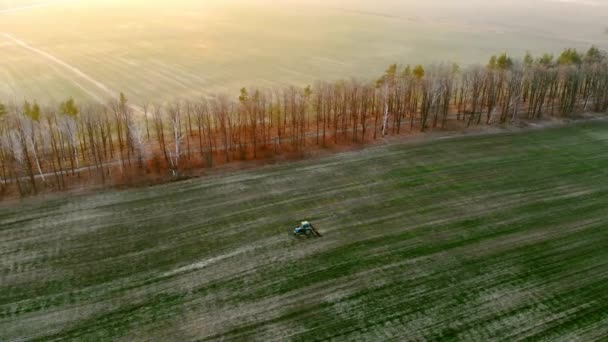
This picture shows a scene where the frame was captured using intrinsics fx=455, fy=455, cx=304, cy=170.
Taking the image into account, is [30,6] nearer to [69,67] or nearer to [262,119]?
[69,67]

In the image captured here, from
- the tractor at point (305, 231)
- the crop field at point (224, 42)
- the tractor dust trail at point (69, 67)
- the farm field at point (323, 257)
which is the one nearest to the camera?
the farm field at point (323, 257)

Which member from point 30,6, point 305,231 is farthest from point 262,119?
point 30,6

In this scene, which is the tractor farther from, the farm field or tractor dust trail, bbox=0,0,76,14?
tractor dust trail, bbox=0,0,76,14

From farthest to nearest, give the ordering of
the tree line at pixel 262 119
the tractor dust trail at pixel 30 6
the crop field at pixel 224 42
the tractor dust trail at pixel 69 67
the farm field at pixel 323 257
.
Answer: the tractor dust trail at pixel 30 6, the crop field at pixel 224 42, the tractor dust trail at pixel 69 67, the tree line at pixel 262 119, the farm field at pixel 323 257

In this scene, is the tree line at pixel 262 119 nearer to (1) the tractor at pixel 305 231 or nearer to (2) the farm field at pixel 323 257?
(2) the farm field at pixel 323 257

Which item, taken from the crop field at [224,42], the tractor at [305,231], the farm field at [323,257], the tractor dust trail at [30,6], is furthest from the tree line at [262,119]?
the tractor dust trail at [30,6]
